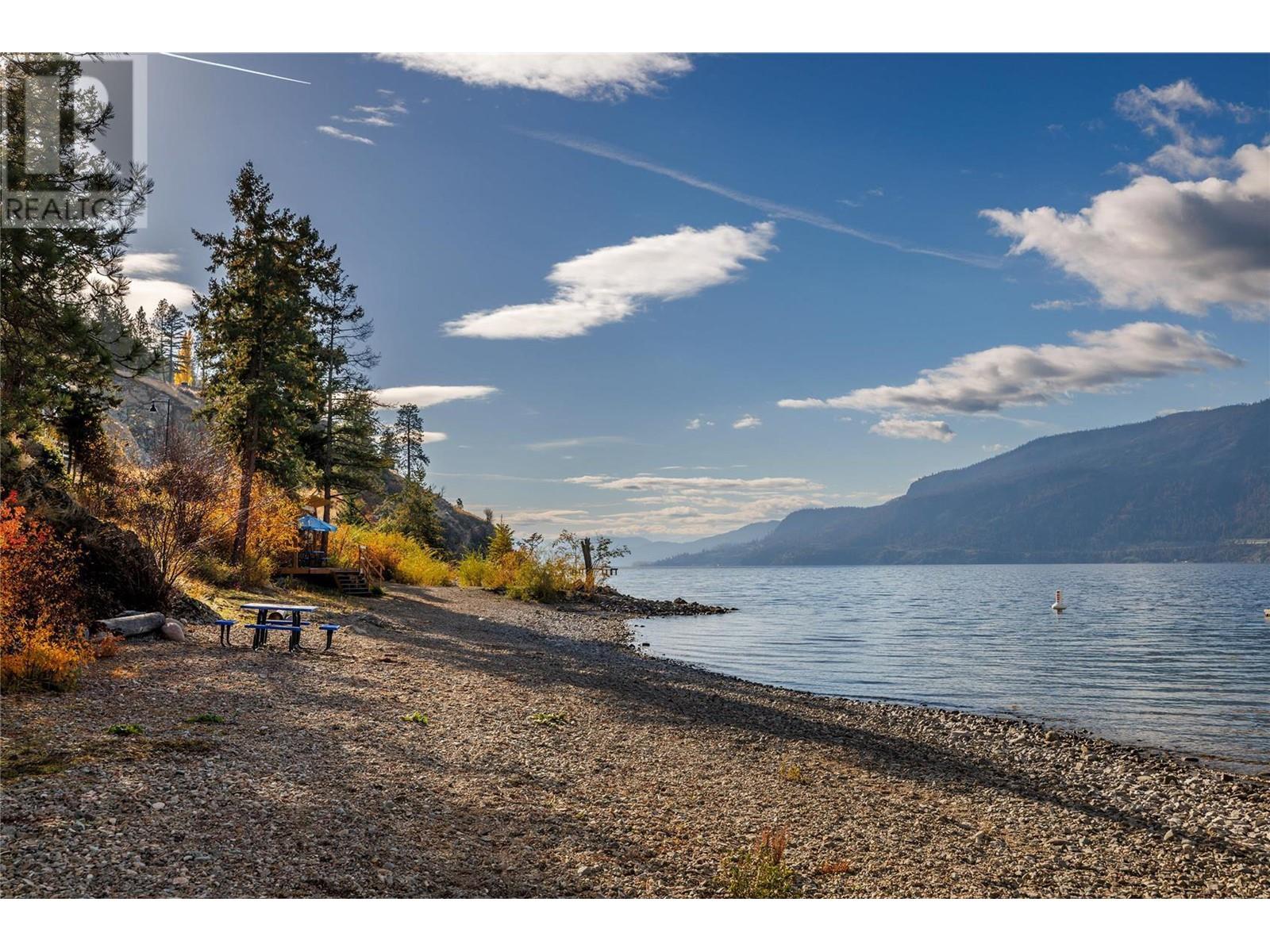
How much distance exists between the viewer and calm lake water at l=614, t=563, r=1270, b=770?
57.1 ft

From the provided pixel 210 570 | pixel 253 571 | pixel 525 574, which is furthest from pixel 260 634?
pixel 525 574

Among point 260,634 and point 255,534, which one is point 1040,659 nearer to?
point 260,634

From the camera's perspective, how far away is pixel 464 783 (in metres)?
8.29

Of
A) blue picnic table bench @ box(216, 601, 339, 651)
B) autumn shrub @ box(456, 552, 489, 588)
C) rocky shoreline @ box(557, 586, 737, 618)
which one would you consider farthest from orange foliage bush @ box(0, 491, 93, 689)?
autumn shrub @ box(456, 552, 489, 588)

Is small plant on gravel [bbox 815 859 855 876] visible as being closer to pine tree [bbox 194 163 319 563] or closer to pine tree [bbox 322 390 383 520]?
pine tree [bbox 194 163 319 563]

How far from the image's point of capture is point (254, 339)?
28.5m

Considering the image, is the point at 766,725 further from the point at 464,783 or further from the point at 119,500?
the point at 119,500

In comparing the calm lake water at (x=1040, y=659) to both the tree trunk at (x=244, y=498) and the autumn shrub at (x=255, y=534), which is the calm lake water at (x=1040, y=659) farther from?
the tree trunk at (x=244, y=498)

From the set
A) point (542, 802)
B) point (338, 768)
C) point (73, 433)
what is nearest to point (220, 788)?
point (338, 768)

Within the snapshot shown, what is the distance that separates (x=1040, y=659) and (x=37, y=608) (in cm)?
2864

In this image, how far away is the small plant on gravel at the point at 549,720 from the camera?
11.6 m

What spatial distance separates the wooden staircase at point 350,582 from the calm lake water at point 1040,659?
11401 millimetres

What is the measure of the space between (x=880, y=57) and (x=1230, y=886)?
935 cm

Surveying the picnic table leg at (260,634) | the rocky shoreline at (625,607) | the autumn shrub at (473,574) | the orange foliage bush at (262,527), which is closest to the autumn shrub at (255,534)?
the orange foliage bush at (262,527)
